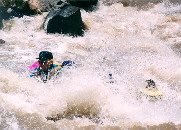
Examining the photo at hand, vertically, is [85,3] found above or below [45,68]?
below

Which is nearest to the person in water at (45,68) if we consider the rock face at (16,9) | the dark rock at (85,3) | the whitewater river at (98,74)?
the whitewater river at (98,74)

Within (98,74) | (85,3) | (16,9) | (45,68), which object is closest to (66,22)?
(16,9)

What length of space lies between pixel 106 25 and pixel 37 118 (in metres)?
4.85

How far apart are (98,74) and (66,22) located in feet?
8.77

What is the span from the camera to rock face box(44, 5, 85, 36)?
7.27m

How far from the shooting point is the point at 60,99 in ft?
13.9

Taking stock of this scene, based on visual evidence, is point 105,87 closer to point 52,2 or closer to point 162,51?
point 162,51

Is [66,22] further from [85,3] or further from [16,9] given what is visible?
[85,3]

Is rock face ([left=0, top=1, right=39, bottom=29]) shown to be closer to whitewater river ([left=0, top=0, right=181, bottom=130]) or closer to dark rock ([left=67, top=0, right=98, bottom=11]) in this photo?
whitewater river ([left=0, top=0, right=181, bottom=130])

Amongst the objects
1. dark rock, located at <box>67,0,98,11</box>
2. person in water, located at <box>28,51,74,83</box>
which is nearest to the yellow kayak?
person in water, located at <box>28,51,74,83</box>

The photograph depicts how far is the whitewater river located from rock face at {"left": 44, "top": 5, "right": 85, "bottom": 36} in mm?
240

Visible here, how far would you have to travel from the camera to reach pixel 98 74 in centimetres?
520

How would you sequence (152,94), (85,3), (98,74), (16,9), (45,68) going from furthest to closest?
1. (85,3)
2. (16,9)
3. (98,74)
4. (45,68)
5. (152,94)

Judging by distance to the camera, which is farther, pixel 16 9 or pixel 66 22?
pixel 16 9
